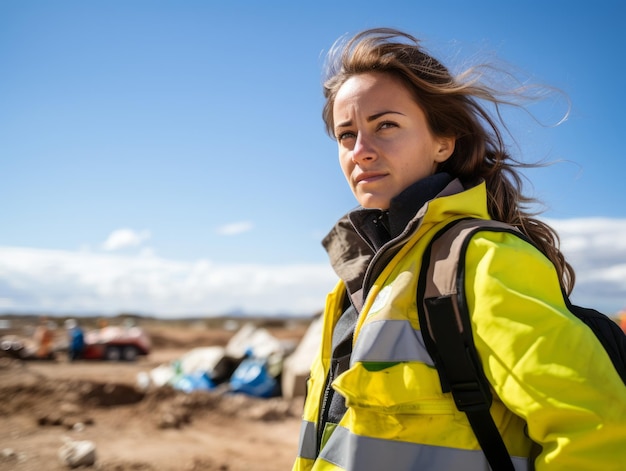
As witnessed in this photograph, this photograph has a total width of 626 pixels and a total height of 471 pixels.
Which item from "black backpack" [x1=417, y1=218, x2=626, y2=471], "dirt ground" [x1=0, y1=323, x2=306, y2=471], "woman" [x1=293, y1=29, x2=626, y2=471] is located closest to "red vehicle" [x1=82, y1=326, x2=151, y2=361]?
"dirt ground" [x1=0, y1=323, x2=306, y2=471]

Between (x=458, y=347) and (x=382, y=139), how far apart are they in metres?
0.76

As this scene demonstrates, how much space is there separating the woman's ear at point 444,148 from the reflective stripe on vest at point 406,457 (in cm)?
99

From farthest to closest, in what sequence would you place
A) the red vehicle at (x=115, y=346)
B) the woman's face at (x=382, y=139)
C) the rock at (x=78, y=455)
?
the red vehicle at (x=115, y=346) → the rock at (x=78, y=455) → the woman's face at (x=382, y=139)

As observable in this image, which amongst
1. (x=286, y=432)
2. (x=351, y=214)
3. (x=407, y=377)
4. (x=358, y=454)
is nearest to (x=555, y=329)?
(x=407, y=377)

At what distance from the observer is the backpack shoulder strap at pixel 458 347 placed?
1.25m

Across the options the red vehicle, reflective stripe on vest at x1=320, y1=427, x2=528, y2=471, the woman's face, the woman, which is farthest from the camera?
the red vehicle

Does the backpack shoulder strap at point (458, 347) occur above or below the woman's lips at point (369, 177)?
below

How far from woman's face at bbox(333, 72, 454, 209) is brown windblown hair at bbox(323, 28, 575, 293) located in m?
0.06

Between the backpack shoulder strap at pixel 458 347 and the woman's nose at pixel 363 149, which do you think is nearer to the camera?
→ the backpack shoulder strap at pixel 458 347

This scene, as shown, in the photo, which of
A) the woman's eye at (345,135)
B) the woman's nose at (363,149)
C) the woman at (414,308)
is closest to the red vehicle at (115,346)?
the woman at (414,308)

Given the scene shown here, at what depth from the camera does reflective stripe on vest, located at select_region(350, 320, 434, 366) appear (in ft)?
4.40

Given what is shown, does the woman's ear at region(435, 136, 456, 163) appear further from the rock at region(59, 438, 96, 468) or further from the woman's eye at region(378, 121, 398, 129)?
the rock at region(59, 438, 96, 468)

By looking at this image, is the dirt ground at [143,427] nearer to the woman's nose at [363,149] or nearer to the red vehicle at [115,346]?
the woman's nose at [363,149]

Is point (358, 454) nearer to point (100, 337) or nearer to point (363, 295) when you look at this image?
point (363, 295)
